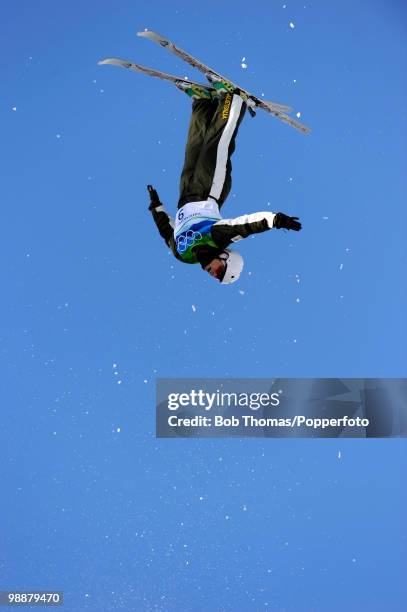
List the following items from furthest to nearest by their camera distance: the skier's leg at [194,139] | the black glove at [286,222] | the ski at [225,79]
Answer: the skier's leg at [194,139], the ski at [225,79], the black glove at [286,222]

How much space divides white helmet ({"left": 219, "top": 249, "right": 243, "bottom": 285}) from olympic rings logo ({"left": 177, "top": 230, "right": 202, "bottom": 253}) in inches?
5.9

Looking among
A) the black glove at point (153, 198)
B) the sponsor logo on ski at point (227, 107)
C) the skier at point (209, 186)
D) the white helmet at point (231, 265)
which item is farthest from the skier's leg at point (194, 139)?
the white helmet at point (231, 265)

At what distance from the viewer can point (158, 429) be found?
5.21 metres

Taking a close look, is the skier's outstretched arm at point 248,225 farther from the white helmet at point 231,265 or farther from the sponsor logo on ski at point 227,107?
the sponsor logo on ski at point 227,107

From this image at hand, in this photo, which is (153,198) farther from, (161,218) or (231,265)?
(231,265)

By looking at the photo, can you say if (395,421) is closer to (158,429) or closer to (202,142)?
(158,429)

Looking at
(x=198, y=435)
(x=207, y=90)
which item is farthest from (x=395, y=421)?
(x=207, y=90)

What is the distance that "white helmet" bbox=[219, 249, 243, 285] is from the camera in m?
4.34

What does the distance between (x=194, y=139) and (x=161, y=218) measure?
1.48 ft

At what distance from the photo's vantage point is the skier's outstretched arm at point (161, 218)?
4.63m

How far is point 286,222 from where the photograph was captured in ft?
12.2

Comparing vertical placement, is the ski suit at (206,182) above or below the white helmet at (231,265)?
above

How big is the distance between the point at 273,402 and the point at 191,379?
0.50 metres

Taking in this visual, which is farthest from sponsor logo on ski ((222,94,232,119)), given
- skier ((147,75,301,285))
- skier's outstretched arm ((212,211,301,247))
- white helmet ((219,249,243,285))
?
white helmet ((219,249,243,285))
